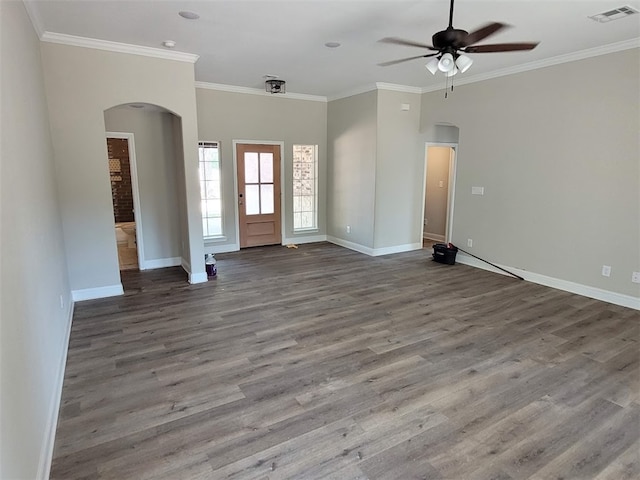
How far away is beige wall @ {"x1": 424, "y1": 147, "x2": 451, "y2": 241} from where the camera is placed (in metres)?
7.71

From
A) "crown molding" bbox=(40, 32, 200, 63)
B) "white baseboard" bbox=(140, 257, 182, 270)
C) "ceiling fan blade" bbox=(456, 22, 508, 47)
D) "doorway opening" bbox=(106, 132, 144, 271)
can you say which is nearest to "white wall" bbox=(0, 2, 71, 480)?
"crown molding" bbox=(40, 32, 200, 63)

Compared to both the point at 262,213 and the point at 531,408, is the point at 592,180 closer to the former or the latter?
the point at 531,408

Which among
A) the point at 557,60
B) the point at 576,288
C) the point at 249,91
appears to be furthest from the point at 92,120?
the point at 576,288

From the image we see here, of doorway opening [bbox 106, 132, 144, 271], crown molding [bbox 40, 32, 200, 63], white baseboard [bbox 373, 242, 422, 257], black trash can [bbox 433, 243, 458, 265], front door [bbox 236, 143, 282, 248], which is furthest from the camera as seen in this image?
doorway opening [bbox 106, 132, 144, 271]

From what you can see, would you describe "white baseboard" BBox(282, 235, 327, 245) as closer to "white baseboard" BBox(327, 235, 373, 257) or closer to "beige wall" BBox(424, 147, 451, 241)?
"white baseboard" BBox(327, 235, 373, 257)

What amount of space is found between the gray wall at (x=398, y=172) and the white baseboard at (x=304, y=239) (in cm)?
162

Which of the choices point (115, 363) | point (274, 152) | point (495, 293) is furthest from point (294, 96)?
point (115, 363)

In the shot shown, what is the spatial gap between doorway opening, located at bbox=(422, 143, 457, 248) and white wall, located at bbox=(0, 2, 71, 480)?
245 inches

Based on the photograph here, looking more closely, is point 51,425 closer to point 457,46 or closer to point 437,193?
point 457,46

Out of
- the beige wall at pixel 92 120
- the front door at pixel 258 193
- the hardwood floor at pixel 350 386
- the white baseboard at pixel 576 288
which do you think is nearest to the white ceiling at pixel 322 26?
the beige wall at pixel 92 120

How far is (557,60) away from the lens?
4645 millimetres

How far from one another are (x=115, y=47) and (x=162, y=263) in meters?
3.10

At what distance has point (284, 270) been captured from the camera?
5.82 meters

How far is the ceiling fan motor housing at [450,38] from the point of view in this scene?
9.10 ft
